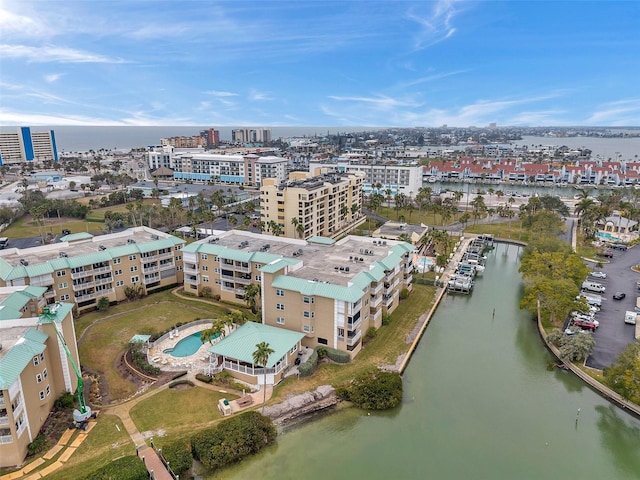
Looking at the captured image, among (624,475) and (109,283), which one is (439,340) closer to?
(624,475)

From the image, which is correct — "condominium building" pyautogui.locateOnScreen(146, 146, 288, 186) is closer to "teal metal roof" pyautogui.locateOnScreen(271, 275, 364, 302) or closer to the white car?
the white car

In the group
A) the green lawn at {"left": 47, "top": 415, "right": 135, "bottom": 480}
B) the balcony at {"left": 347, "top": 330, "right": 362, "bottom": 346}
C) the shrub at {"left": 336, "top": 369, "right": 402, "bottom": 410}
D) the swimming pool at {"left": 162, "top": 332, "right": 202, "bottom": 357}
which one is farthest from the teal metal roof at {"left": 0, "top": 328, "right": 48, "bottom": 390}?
the balcony at {"left": 347, "top": 330, "right": 362, "bottom": 346}

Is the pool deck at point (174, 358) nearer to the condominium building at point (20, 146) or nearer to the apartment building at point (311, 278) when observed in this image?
the apartment building at point (311, 278)

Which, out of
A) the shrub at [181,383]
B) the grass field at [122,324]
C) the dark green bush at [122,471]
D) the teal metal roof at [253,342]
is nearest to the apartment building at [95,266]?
the grass field at [122,324]

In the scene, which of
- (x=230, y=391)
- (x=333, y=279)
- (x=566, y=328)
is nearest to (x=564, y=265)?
(x=566, y=328)

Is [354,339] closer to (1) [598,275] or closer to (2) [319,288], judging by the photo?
(2) [319,288]

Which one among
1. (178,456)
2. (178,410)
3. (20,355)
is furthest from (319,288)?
(20,355)

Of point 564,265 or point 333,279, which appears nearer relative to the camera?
point 333,279
